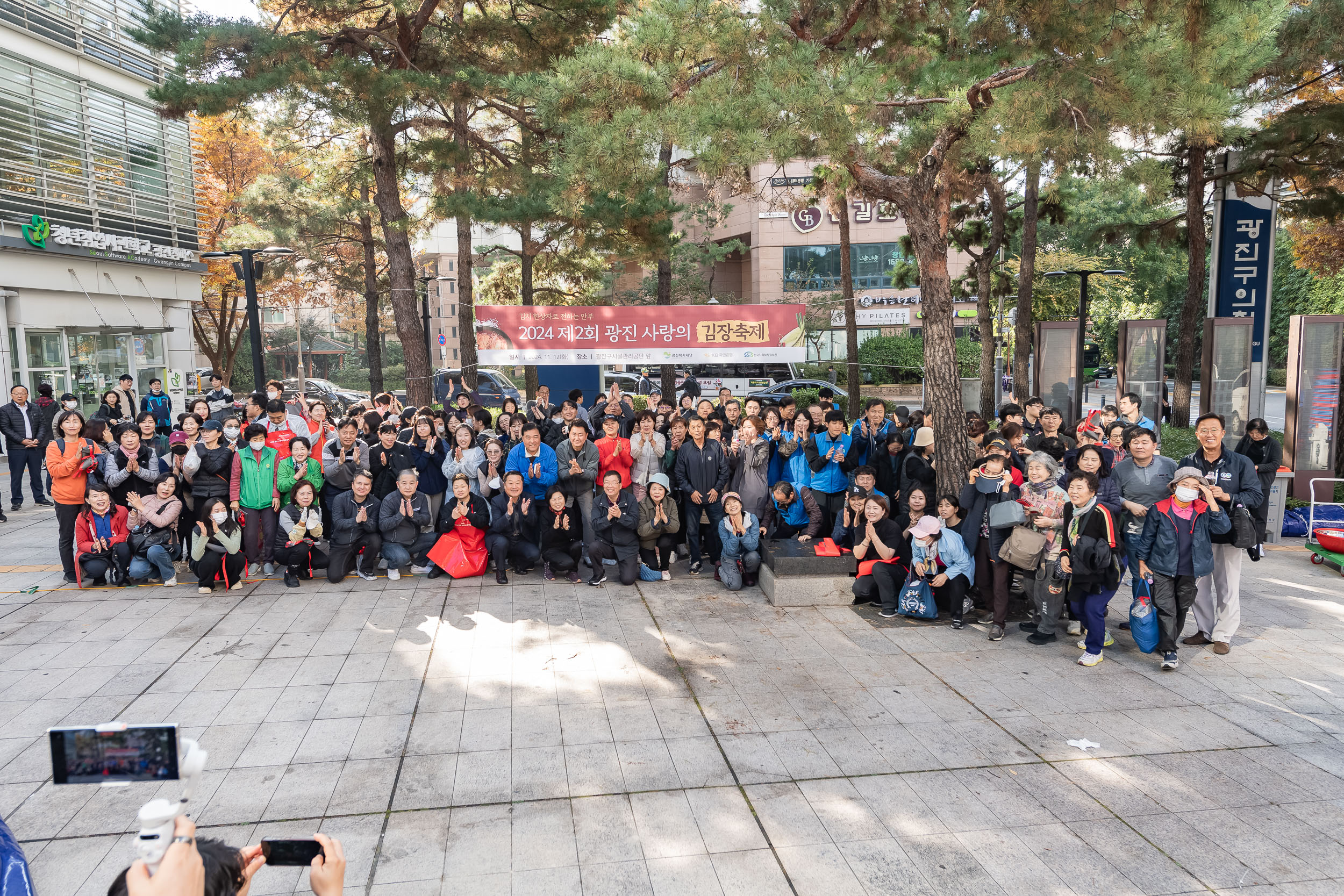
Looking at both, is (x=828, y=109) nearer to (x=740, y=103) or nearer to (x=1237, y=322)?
(x=740, y=103)

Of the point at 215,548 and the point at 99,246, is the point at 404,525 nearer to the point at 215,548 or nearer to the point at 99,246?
the point at 215,548

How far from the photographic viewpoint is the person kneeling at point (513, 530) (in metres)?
8.45

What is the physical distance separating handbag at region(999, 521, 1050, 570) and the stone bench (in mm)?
1592

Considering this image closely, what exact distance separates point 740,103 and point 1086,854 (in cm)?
606

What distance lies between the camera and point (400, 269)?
15141 millimetres

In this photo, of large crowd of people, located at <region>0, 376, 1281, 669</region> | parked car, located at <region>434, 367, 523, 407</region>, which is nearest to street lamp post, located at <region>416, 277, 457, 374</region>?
parked car, located at <region>434, 367, 523, 407</region>

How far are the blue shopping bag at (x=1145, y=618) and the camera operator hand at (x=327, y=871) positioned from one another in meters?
6.10

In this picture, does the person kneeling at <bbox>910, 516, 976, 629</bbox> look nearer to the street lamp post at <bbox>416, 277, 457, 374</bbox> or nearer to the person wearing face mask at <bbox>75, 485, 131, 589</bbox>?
the person wearing face mask at <bbox>75, 485, 131, 589</bbox>

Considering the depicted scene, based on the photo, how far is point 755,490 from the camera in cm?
883

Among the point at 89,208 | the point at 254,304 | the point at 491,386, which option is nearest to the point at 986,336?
the point at 491,386

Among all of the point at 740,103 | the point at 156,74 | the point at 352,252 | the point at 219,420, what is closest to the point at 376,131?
the point at 219,420

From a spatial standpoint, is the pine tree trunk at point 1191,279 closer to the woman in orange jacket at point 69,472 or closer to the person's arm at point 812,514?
the person's arm at point 812,514

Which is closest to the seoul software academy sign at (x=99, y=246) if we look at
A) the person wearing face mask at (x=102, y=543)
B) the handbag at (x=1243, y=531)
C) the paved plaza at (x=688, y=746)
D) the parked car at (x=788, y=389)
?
the person wearing face mask at (x=102, y=543)

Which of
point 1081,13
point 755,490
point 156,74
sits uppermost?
point 156,74
